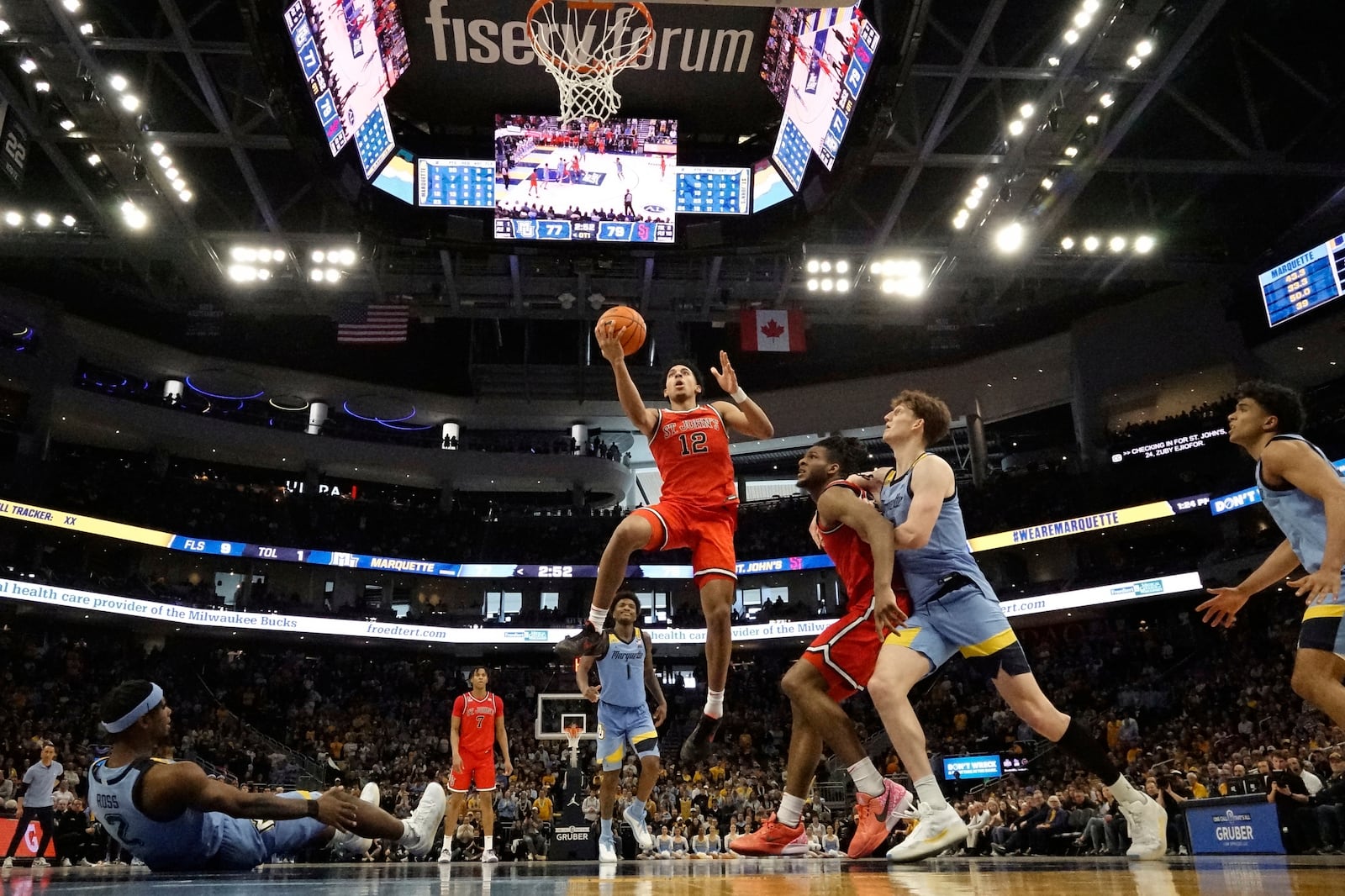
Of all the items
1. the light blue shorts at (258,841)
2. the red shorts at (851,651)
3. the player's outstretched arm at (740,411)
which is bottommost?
the light blue shorts at (258,841)

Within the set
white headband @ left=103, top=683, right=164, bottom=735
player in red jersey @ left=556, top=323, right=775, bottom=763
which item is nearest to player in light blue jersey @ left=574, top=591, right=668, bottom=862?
player in red jersey @ left=556, top=323, right=775, bottom=763

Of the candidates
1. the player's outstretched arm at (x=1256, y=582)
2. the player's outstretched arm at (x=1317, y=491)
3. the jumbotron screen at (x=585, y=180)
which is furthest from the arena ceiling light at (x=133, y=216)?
the player's outstretched arm at (x=1317, y=491)

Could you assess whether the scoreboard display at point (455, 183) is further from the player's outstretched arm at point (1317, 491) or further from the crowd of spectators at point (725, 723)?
the player's outstretched arm at point (1317, 491)

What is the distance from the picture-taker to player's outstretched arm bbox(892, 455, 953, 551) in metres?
4.23

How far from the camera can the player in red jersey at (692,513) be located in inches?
227

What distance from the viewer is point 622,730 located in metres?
8.01

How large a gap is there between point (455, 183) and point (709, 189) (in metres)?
4.42

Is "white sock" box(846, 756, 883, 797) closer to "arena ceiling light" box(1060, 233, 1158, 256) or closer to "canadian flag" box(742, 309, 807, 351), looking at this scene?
"canadian flag" box(742, 309, 807, 351)

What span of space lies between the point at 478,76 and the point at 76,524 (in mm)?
19338

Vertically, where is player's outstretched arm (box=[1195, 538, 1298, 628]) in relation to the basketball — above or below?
below

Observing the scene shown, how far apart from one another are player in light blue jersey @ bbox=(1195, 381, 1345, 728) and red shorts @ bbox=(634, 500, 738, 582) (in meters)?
2.69

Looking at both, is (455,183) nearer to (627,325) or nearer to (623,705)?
(623,705)

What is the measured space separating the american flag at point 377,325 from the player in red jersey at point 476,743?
12.7 m

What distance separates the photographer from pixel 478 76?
16359mm
